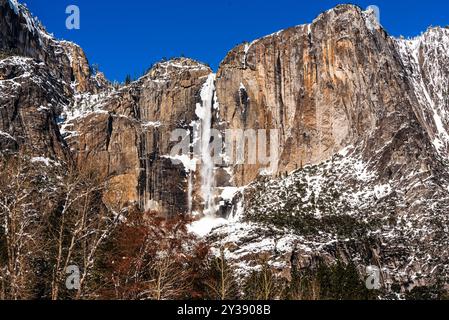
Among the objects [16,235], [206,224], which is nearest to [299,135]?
[206,224]

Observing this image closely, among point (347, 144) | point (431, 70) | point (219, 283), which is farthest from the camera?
point (431, 70)

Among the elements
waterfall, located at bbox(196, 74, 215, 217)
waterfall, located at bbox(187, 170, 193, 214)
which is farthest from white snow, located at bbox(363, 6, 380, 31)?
waterfall, located at bbox(187, 170, 193, 214)

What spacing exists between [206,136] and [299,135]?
972 inches

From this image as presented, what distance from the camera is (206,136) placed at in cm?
17288

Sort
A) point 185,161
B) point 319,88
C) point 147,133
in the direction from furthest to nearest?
point 185,161, point 147,133, point 319,88

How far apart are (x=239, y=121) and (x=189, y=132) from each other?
1308 cm

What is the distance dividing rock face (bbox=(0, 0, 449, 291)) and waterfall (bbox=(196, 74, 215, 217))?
0.36m

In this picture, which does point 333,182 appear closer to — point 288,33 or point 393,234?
point 393,234

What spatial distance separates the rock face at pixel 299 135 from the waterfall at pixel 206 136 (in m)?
0.36

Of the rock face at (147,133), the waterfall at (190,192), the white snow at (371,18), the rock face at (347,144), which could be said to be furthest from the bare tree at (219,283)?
the white snow at (371,18)

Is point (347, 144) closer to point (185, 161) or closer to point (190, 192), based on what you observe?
point (190, 192)

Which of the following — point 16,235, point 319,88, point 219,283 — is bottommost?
point 219,283

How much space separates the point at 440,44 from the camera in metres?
182

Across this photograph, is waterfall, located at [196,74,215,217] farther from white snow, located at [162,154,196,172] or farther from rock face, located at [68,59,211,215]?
white snow, located at [162,154,196,172]
